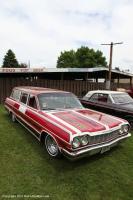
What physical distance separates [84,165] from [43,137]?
1.35 metres

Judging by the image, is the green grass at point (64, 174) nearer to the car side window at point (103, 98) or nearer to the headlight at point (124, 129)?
the headlight at point (124, 129)

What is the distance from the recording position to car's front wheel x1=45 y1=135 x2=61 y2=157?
4559 mm

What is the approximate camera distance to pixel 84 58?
193 ft

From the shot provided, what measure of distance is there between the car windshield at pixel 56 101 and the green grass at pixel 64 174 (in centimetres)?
129

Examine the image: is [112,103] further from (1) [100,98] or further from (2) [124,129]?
(2) [124,129]

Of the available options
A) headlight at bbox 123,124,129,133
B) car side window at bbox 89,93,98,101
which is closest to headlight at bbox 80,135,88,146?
headlight at bbox 123,124,129,133

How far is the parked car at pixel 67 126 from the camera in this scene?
4.01 m

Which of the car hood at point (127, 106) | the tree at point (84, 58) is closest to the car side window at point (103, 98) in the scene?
the car hood at point (127, 106)

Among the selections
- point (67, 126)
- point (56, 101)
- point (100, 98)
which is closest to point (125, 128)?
point (67, 126)

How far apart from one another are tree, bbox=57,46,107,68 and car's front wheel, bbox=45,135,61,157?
2125 inches

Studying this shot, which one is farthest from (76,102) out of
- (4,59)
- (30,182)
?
(4,59)

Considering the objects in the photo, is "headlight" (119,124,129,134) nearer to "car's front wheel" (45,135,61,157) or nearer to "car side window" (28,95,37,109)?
"car's front wheel" (45,135,61,157)

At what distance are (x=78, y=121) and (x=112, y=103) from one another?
3.96 metres

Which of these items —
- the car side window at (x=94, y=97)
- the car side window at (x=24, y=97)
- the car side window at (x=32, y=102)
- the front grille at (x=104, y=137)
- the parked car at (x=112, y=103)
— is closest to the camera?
the front grille at (x=104, y=137)
